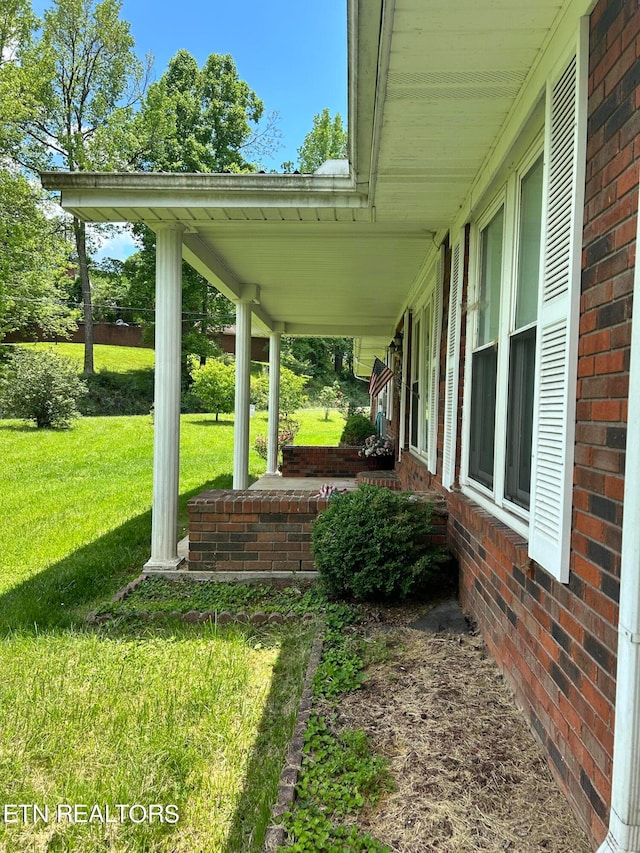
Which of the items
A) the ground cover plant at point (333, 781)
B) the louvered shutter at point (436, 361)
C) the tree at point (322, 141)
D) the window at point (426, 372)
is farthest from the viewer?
the tree at point (322, 141)

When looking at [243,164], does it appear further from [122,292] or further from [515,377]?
[515,377]

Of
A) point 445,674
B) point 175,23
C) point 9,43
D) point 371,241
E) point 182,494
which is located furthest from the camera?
point 175,23

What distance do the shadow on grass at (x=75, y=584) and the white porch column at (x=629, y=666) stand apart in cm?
344

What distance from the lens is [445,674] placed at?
2662 millimetres

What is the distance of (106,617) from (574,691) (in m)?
3.06

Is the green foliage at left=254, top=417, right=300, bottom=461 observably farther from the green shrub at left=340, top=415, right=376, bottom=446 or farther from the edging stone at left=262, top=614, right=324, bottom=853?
the edging stone at left=262, top=614, right=324, bottom=853

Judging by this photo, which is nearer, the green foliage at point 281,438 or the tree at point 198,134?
the green foliage at point 281,438

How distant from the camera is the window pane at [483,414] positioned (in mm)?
3215

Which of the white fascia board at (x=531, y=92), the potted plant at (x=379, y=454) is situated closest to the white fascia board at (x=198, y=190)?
the white fascia board at (x=531, y=92)

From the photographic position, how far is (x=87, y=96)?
24.0 metres

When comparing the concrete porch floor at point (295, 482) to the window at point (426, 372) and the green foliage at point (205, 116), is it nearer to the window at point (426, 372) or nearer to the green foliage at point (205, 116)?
the window at point (426, 372)

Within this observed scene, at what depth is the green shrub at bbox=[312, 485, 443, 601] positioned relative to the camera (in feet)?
11.3

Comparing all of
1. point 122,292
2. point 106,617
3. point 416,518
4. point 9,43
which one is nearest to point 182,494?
point 106,617

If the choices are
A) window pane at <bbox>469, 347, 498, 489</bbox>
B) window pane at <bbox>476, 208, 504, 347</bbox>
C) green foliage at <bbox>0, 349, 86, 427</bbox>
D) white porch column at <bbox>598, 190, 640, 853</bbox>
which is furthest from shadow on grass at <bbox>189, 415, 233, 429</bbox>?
white porch column at <bbox>598, 190, 640, 853</bbox>
